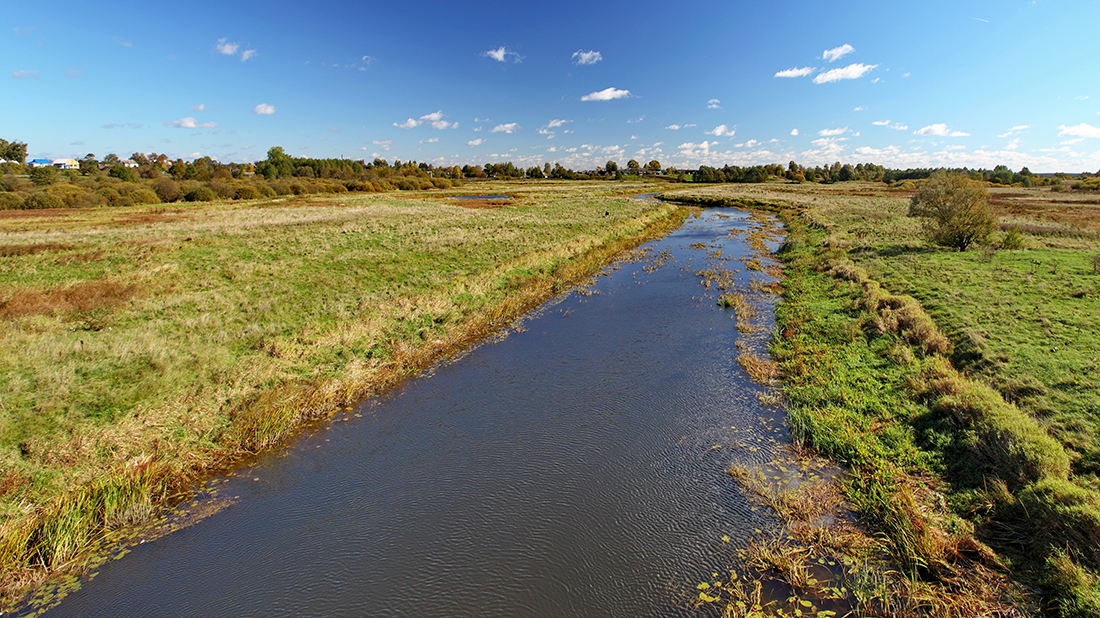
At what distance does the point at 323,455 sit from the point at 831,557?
1065cm

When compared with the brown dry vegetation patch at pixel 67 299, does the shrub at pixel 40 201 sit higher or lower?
higher

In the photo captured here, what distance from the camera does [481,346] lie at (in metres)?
17.8

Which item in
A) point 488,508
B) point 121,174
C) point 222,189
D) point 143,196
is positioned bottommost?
point 488,508

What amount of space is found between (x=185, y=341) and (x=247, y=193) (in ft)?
283

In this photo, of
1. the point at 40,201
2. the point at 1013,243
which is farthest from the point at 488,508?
the point at 40,201

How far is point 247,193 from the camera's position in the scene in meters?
84.4

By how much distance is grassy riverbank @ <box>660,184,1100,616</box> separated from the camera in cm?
664

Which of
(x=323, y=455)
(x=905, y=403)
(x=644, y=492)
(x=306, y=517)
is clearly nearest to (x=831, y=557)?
(x=644, y=492)

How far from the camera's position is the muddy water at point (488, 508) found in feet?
23.5

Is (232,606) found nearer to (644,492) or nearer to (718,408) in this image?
(644,492)

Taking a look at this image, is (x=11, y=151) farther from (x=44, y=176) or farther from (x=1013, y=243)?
(x=1013, y=243)

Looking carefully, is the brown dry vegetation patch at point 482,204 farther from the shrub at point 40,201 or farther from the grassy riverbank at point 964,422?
the grassy riverbank at point 964,422

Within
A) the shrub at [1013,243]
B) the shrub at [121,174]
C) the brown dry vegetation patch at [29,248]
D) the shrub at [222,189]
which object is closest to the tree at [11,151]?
the shrub at [121,174]

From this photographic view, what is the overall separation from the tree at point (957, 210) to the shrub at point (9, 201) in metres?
95.1
